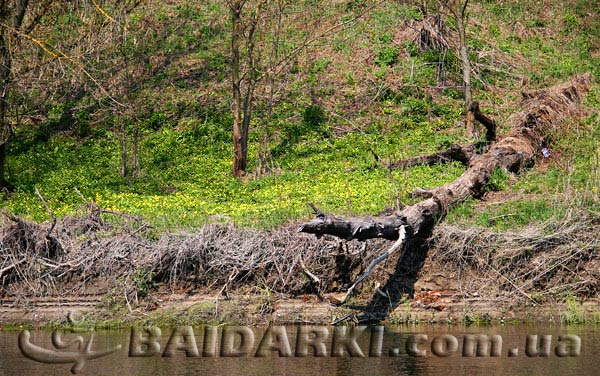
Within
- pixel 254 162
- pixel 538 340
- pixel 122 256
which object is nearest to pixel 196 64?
pixel 254 162

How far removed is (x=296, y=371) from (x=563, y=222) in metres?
6.20

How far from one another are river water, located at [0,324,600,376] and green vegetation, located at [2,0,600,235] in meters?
2.25

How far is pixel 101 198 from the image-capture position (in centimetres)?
1859

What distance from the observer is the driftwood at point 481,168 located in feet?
40.4

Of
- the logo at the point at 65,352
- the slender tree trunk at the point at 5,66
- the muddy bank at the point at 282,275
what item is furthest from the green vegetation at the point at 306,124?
the logo at the point at 65,352

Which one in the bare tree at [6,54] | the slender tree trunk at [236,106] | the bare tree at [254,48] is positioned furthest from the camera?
the bare tree at [254,48]

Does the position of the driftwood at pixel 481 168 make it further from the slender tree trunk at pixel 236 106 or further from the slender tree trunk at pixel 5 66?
the slender tree trunk at pixel 5 66

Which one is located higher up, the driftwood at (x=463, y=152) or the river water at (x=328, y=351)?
the driftwood at (x=463, y=152)

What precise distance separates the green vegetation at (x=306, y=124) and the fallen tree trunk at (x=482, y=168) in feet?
1.40

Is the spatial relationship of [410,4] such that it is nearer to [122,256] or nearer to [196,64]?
[196,64]

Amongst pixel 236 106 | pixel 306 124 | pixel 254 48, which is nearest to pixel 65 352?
pixel 236 106

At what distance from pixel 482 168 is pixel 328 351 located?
269 inches

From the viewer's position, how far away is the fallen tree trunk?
484 inches

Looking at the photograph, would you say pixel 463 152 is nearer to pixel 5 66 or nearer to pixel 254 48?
pixel 5 66
